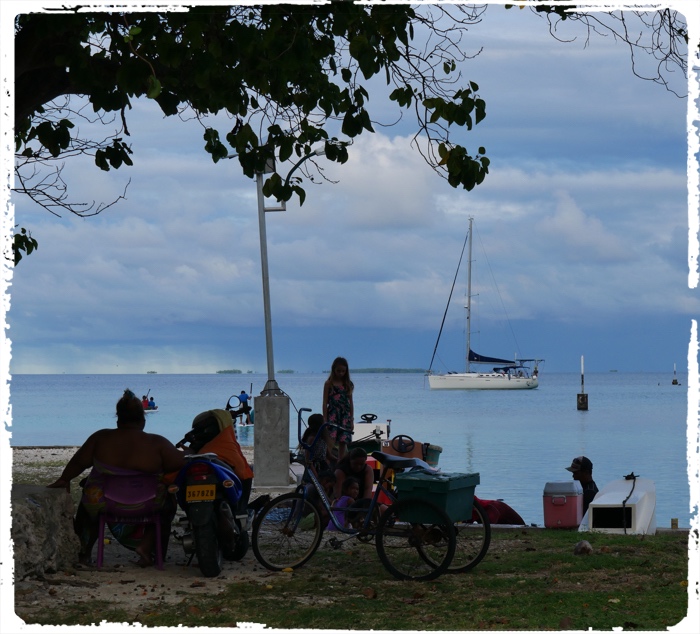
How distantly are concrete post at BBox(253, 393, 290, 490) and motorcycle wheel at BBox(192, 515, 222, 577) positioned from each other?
22.7 ft

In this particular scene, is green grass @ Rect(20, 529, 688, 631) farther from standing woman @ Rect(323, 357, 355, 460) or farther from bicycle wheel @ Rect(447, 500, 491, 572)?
standing woman @ Rect(323, 357, 355, 460)

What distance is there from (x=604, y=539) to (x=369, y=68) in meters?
5.45

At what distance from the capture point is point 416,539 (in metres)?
8.24

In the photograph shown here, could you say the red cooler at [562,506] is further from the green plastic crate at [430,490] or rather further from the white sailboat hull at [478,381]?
the white sailboat hull at [478,381]

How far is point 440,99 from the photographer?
8.76 m

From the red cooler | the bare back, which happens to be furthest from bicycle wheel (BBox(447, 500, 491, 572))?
the bare back

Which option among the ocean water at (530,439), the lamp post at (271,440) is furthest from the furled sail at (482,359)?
the lamp post at (271,440)

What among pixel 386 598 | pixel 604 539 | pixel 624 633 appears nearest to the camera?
pixel 624 633

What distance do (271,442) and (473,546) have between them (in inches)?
271

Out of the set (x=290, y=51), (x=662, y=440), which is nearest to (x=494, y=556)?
(x=290, y=51)

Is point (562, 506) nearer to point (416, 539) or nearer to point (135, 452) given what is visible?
point (416, 539)

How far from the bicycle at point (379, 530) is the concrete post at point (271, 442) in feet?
20.8

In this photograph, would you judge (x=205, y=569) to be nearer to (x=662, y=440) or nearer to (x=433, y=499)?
(x=433, y=499)

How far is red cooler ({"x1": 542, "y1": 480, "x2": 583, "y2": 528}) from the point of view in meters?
11.1
